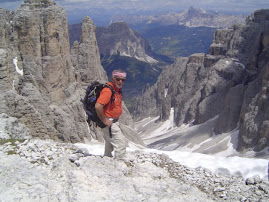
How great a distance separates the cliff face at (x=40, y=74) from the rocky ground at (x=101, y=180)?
13935mm

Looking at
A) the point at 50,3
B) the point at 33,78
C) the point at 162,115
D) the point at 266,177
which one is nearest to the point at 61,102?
the point at 33,78

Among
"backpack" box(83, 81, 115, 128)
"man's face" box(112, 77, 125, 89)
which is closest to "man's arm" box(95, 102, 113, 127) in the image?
"backpack" box(83, 81, 115, 128)

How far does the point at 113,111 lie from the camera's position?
464 inches

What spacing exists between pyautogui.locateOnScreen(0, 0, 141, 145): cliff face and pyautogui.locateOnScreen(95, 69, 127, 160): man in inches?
618

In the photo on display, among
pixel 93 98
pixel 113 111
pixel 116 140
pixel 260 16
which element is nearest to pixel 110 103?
pixel 113 111

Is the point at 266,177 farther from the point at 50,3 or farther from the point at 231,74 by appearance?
the point at 231,74

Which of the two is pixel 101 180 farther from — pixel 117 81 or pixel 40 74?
pixel 40 74

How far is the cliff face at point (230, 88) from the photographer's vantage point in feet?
177

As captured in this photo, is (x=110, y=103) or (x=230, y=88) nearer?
(x=110, y=103)

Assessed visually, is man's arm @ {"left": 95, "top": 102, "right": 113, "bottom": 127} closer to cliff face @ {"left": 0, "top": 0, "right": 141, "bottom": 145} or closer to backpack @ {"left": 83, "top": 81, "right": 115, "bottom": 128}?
backpack @ {"left": 83, "top": 81, "right": 115, "bottom": 128}

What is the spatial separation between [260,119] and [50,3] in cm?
3960

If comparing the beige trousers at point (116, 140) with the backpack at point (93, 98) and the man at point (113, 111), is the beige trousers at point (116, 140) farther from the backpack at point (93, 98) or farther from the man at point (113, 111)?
the backpack at point (93, 98)

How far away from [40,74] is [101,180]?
2805cm

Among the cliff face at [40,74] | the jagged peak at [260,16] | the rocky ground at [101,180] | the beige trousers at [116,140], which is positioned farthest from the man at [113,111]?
the jagged peak at [260,16]
